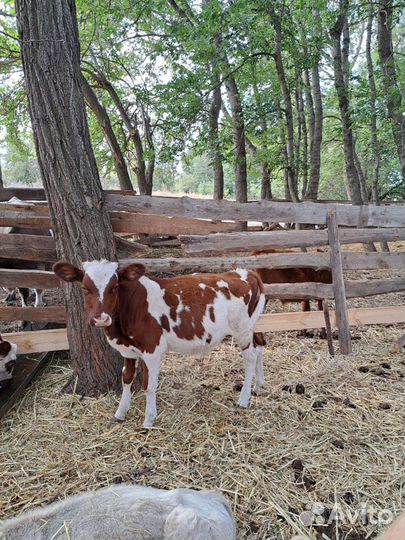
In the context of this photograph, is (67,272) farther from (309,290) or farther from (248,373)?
(309,290)

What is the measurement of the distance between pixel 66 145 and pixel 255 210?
7.70ft

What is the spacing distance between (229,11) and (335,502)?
886cm

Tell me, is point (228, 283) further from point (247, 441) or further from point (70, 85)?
point (70, 85)

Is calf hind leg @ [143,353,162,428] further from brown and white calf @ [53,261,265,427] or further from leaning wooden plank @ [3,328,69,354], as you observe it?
leaning wooden plank @ [3,328,69,354]

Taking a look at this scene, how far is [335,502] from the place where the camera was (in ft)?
9.01

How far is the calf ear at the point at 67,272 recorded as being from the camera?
324cm

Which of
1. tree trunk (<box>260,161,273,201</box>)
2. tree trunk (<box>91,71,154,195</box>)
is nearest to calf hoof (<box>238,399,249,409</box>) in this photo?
tree trunk (<box>91,71,154,195</box>)

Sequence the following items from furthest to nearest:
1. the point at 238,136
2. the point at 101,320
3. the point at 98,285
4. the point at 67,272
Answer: the point at 238,136, the point at 67,272, the point at 98,285, the point at 101,320

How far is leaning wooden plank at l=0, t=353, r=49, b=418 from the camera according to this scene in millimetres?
3949

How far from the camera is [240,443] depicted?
11.0ft

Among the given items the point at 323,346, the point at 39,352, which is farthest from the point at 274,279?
the point at 39,352

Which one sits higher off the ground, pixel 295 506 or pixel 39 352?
pixel 39 352

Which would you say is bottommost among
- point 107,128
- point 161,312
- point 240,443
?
point 240,443

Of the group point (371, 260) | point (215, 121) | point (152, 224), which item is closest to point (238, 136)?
point (215, 121)
